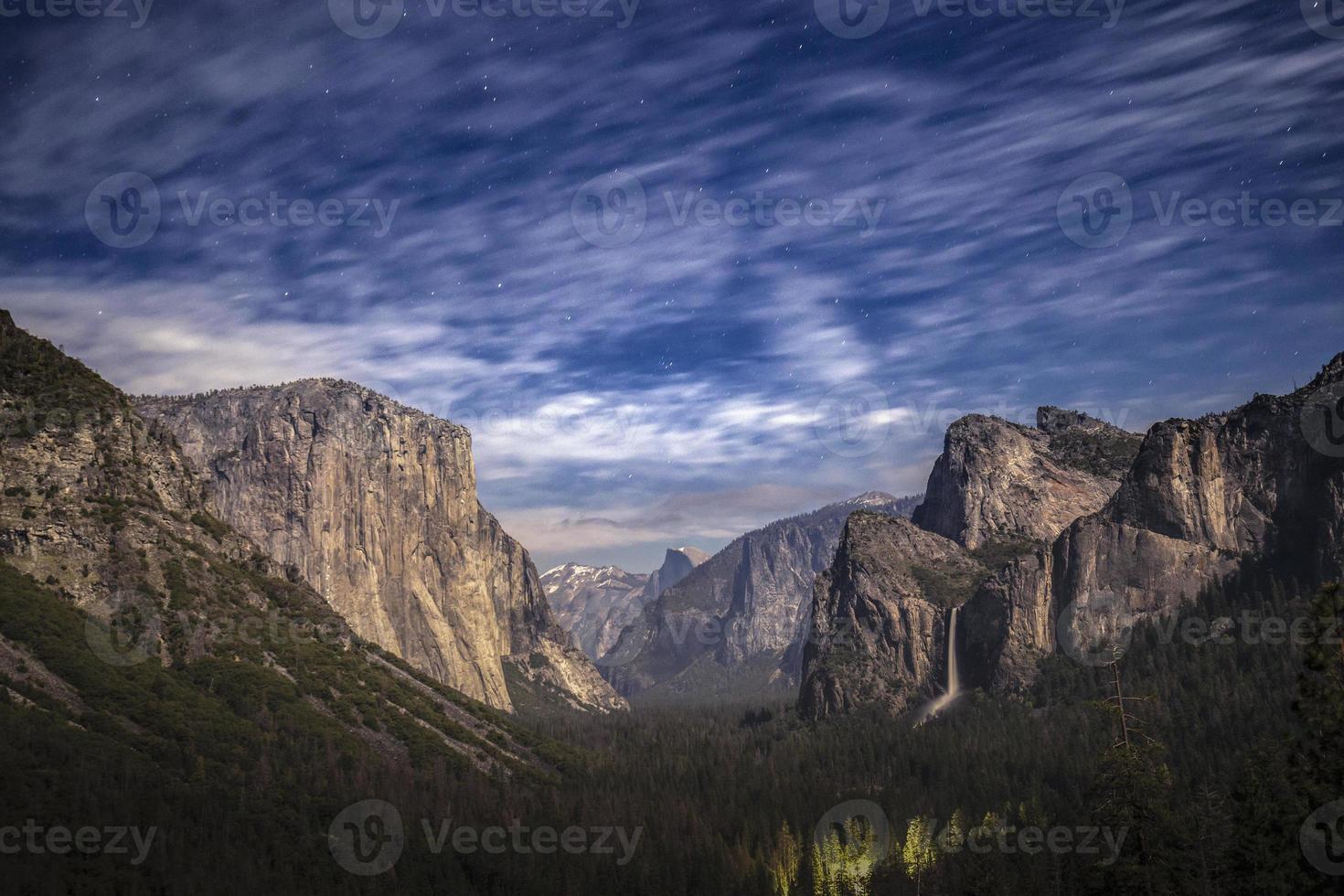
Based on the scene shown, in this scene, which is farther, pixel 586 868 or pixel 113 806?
pixel 586 868

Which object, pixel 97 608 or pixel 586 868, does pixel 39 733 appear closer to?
pixel 97 608

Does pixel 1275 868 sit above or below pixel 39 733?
below

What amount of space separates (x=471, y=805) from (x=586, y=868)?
27660 mm

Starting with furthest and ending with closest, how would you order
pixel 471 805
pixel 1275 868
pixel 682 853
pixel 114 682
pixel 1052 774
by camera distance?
pixel 1052 774 < pixel 471 805 < pixel 682 853 < pixel 114 682 < pixel 1275 868

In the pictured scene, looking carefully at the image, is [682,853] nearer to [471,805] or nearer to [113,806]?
[471,805]

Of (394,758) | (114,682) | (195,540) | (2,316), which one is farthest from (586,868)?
(2,316)

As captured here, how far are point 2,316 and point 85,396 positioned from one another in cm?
1853

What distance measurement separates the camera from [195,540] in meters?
182

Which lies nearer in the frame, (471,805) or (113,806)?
(113,806)

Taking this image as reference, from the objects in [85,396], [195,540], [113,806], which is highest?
[85,396]

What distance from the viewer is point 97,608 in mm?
151000

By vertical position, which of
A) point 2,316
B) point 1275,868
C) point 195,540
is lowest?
point 1275,868

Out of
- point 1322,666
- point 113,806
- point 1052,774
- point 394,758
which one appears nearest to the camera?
point 1322,666

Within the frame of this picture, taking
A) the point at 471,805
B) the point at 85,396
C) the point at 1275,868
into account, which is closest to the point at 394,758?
the point at 471,805
